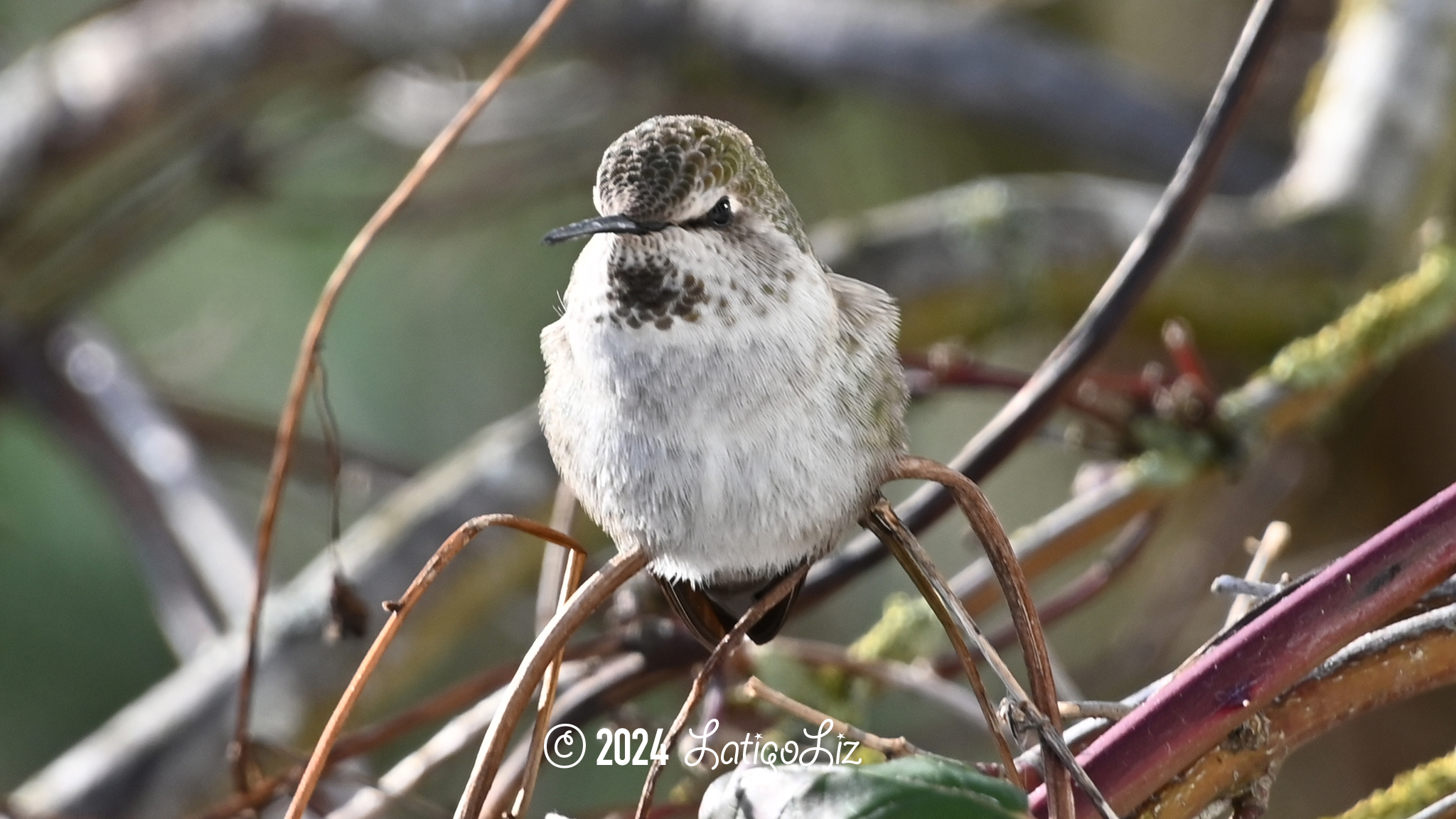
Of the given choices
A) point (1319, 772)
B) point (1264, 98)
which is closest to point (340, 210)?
point (1264, 98)

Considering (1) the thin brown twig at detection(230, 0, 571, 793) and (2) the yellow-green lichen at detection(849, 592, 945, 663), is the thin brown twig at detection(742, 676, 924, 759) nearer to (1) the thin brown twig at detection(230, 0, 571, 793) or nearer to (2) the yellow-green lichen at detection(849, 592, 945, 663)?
(1) the thin brown twig at detection(230, 0, 571, 793)

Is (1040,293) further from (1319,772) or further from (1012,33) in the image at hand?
(1319,772)

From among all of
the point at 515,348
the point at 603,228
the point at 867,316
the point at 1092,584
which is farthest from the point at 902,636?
the point at 515,348

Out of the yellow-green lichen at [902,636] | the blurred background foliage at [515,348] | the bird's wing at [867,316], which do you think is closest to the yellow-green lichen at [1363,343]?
the blurred background foliage at [515,348]

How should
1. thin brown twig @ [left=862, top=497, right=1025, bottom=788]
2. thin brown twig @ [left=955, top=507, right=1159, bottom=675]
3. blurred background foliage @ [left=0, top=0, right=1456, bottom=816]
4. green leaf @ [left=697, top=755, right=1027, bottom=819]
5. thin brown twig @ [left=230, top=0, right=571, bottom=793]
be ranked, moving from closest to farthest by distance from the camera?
green leaf @ [left=697, top=755, right=1027, bottom=819] < thin brown twig @ [left=862, top=497, right=1025, bottom=788] < thin brown twig @ [left=230, top=0, right=571, bottom=793] < thin brown twig @ [left=955, top=507, right=1159, bottom=675] < blurred background foliage @ [left=0, top=0, right=1456, bottom=816]

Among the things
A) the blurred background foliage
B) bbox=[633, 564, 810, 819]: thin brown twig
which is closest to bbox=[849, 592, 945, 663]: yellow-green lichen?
the blurred background foliage

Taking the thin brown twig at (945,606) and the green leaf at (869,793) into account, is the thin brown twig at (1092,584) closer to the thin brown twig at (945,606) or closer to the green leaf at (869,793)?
the thin brown twig at (945,606)
